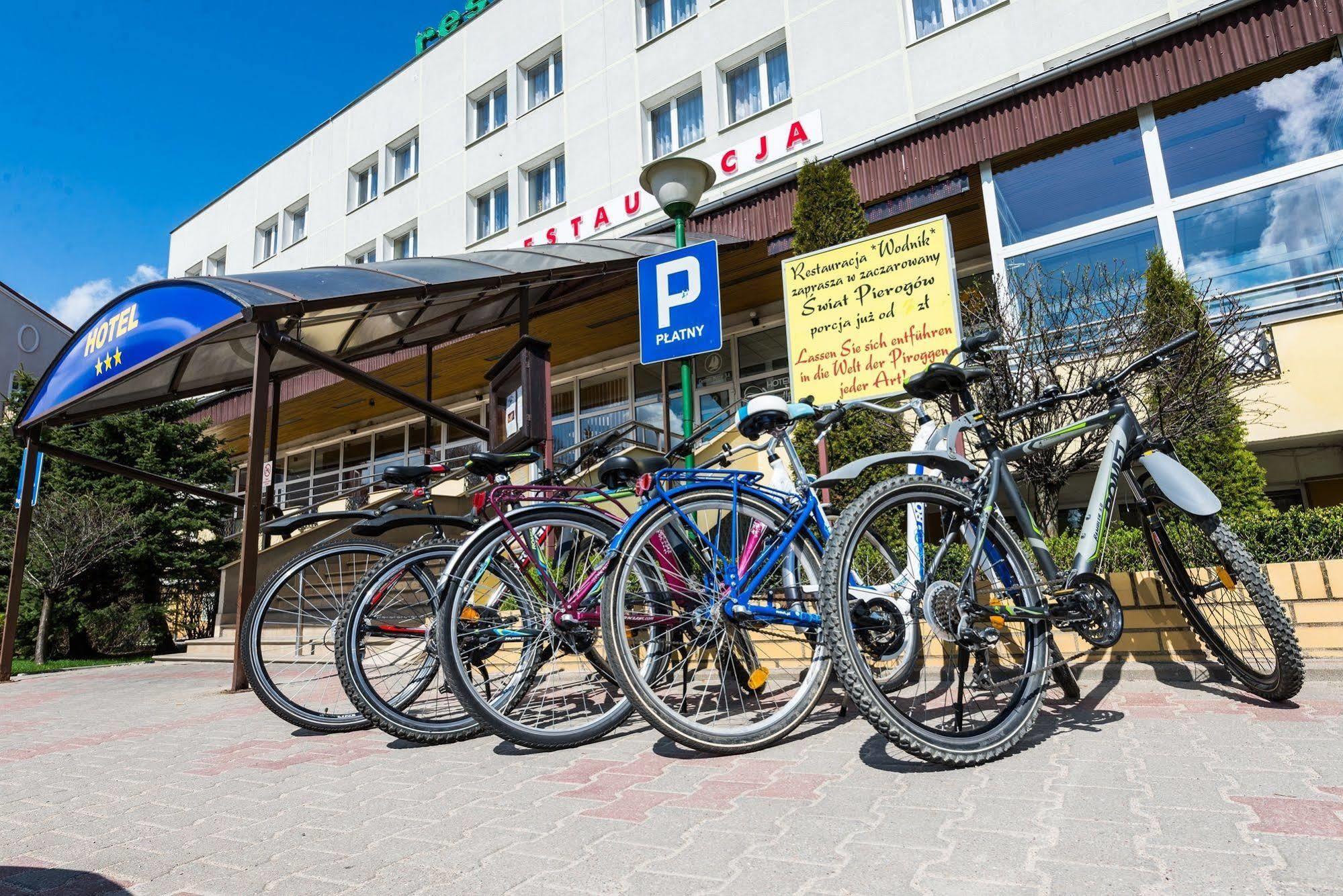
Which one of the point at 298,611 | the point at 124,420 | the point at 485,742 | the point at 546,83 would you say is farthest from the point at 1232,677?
the point at 546,83

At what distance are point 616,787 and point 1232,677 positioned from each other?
9.69 feet

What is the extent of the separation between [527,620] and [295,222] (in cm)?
2462

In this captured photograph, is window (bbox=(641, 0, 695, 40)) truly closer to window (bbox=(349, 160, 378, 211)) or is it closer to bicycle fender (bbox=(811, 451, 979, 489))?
window (bbox=(349, 160, 378, 211))

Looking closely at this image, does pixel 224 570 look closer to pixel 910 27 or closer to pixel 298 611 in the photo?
pixel 298 611

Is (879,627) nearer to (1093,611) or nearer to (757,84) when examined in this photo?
(1093,611)

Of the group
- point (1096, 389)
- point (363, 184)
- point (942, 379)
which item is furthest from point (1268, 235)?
point (363, 184)

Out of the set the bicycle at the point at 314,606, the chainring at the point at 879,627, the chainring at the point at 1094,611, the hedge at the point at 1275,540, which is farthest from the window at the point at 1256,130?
the bicycle at the point at 314,606

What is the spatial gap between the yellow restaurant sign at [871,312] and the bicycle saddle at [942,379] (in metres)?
2.78

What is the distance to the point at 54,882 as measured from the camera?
181 cm

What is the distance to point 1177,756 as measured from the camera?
2.39 meters

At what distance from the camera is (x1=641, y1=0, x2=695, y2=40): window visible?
16172 mm

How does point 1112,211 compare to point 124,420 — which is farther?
point 124,420

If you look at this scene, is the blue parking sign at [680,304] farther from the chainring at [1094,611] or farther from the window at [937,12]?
the window at [937,12]

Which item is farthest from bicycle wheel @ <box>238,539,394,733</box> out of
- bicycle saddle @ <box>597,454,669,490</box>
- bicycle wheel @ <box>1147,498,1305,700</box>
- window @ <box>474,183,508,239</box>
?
window @ <box>474,183,508,239</box>
